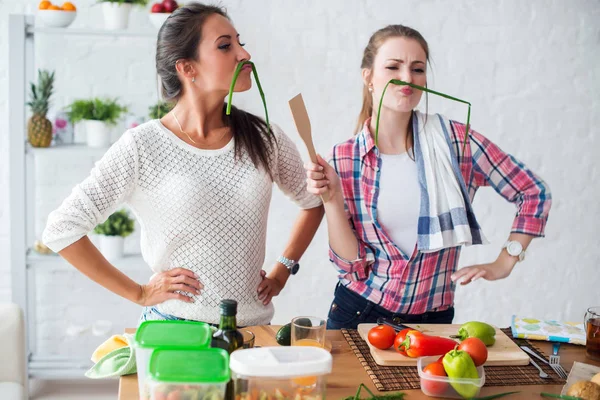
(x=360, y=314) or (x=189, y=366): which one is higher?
(x=189, y=366)

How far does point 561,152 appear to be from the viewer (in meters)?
3.59

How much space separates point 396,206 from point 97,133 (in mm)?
1638

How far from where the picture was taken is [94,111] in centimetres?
314

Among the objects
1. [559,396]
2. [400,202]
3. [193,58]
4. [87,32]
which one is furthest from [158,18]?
[559,396]

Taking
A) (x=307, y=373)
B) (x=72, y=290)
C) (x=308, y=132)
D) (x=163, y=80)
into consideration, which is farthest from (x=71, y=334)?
(x=307, y=373)

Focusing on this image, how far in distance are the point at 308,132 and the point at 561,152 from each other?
7.67 ft

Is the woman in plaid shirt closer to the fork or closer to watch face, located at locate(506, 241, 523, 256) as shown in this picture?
watch face, located at locate(506, 241, 523, 256)

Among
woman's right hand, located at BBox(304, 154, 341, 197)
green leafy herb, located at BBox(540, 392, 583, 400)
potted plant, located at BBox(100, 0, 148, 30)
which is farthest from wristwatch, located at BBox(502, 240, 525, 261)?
potted plant, located at BBox(100, 0, 148, 30)

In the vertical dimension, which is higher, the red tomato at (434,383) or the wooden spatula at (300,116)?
the wooden spatula at (300,116)

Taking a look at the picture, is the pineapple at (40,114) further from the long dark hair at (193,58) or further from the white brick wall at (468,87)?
the long dark hair at (193,58)

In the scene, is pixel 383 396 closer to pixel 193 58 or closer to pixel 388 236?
pixel 388 236

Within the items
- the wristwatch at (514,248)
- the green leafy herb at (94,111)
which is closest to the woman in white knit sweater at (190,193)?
the wristwatch at (514,248)

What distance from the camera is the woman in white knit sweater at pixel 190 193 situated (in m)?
1.86

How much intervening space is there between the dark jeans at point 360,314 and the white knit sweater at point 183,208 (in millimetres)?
351
